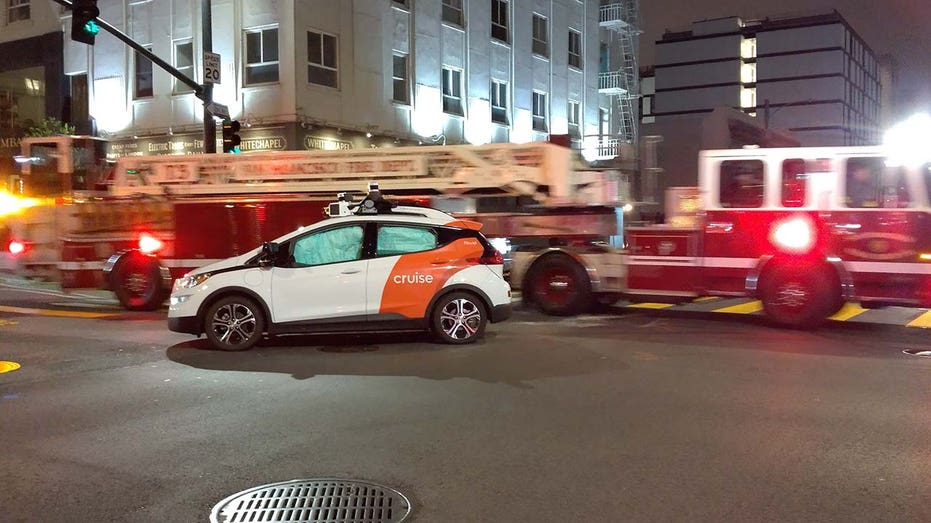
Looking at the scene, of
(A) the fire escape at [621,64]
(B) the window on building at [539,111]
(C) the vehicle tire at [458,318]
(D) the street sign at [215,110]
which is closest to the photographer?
(C) the vehicle tire at [458,318]

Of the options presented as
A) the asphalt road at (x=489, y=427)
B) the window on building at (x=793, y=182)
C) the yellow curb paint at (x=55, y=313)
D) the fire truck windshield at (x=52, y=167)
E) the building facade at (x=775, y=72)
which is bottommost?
the asphalt road at (x=489, y=427)

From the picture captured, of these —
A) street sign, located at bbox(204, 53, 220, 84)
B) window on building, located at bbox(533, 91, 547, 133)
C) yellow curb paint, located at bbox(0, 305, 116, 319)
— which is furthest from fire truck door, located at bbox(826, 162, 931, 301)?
window on building, located at bbox(533, 91, 547, 133)

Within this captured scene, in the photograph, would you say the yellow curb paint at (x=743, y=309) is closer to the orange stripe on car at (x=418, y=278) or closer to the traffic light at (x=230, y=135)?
the orange stripe on car at (x=418, y=278)

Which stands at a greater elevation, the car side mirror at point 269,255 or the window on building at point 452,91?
the window on building at point 452,91

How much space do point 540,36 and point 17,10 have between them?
20542mm

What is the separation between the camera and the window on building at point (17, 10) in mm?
28812

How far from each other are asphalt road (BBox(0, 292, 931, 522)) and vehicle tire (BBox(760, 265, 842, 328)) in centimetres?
82

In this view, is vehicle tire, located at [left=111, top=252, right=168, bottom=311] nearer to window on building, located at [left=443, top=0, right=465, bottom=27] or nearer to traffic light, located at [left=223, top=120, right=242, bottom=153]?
traffic light, located at [left=223, top=120, right=242, bottom=153]

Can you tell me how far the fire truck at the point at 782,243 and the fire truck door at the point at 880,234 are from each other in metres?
0.01

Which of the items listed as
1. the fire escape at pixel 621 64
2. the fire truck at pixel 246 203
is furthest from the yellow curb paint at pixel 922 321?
the fire escape at pixel 621 64

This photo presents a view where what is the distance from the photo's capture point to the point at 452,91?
1115 inches

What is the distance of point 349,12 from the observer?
78.0 feet

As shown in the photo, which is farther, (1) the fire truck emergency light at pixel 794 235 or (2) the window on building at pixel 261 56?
(2) the window on building at pixel 261 56

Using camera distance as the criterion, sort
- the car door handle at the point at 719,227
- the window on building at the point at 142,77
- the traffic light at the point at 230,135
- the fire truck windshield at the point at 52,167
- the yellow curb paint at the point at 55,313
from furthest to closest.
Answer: the window on building at the point at 142,77 < the traffic light at the point at 230,135 < the fire truck windshield at the point at 52,167 < the yellow curb paint at the point at 55,313 < the car door handle at the point at 719,227
